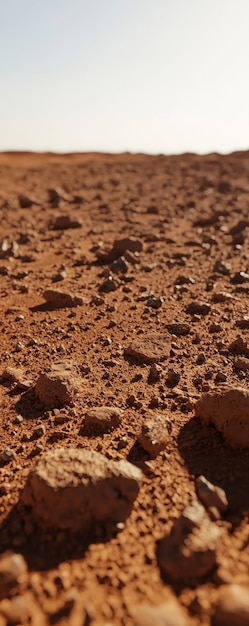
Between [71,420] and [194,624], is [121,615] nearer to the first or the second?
[194,624]

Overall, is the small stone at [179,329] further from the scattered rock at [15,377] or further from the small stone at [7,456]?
the small stone at [7,456]

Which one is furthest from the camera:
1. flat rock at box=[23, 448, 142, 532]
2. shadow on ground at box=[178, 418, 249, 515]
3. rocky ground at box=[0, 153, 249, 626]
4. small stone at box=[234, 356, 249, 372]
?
small stone at box=[234, 356, 249, 372]

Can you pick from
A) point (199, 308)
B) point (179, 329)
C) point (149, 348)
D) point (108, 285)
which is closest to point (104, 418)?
point (149, 348)

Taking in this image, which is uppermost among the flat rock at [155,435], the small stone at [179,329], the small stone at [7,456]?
the small stone at [179,329]

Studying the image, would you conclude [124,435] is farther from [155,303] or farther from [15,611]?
[155,303]

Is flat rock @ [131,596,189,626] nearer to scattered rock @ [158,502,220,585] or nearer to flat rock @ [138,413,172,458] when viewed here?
scattered rock @ [158,502,220,585]

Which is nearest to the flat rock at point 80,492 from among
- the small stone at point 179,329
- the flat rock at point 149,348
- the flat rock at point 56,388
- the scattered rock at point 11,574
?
the scattered rock at point 11,574

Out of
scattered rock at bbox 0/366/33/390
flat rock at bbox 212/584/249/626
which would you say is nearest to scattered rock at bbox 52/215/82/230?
scattered rock at bbox 0/366/33/390
